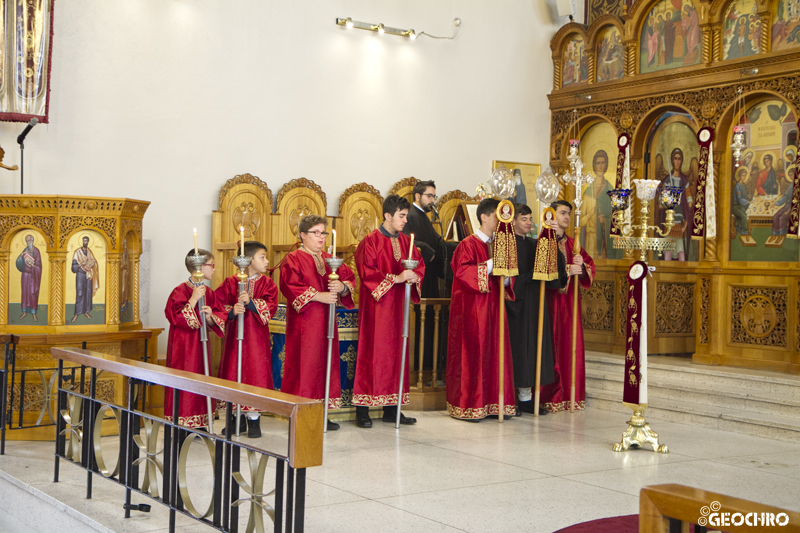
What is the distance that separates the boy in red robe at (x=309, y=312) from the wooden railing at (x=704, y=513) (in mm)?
4723

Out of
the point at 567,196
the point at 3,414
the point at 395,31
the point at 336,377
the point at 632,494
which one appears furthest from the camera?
the point at 567,196

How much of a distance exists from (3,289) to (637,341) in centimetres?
479

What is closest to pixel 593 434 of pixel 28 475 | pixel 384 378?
pixel 384 378

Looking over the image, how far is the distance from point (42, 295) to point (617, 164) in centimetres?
678

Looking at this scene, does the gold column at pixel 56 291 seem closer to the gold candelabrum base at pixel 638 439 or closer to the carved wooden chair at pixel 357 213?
the carved wooden chair at pixel 357 213

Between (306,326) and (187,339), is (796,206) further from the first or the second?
(187,339)

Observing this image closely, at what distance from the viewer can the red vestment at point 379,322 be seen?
686cm

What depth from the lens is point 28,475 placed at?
4988mm

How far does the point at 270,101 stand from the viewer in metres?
9.22

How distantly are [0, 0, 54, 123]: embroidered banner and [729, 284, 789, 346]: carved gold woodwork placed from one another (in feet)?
23.7

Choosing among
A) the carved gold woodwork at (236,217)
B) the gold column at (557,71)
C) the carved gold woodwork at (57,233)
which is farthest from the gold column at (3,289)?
the gold column at (557,71)

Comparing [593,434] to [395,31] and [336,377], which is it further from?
[395,31]

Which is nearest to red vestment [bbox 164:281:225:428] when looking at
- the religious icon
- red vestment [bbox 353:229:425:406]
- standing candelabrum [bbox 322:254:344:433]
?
standing candelabrum [bbox 322:254:344:433]

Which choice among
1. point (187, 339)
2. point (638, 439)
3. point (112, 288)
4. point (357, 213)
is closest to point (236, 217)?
point (357, 213)
